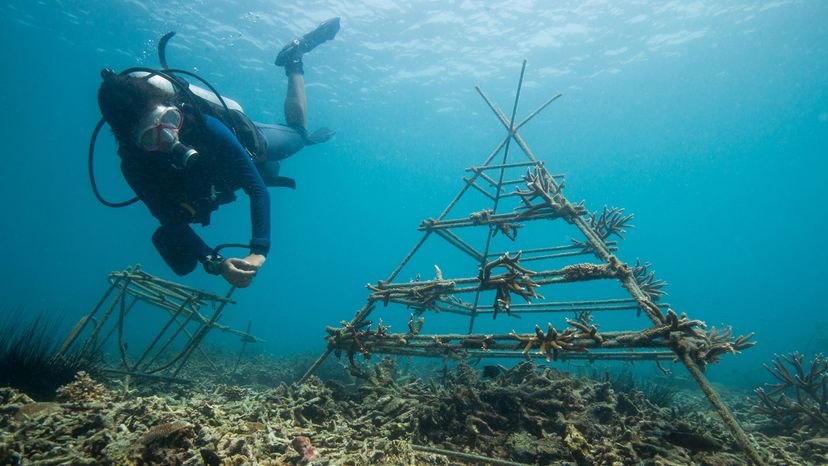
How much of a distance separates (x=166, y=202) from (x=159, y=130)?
1115 mm

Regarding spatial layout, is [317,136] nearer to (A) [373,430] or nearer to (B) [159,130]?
(B) [159,130]

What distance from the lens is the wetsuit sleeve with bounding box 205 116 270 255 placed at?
13.4 ft

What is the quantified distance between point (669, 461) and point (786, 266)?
162m

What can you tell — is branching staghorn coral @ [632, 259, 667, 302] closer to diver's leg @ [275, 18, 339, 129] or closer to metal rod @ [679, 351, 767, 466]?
metal rod @ [679, 351, 767, 466]

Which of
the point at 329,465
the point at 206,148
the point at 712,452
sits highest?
the point at 206,148

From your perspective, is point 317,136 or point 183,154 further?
point 317,136

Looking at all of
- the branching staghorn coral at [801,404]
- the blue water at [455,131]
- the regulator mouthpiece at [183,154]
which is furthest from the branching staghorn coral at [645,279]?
the blue water at [455,131]

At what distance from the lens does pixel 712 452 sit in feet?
10.6

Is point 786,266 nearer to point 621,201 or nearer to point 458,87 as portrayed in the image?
point 621,201

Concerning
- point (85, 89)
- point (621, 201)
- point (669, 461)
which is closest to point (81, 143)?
point (85, 89)

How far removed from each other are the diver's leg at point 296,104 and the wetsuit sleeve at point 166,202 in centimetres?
446

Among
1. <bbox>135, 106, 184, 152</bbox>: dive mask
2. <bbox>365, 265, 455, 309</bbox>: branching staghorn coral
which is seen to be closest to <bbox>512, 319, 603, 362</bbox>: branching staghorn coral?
<bbox>365, 265, 455, 309</bbox>: branching staghorn coral

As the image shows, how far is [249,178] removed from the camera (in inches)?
164

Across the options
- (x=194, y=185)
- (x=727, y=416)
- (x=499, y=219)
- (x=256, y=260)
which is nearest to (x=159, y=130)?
(x=194, y=185)
